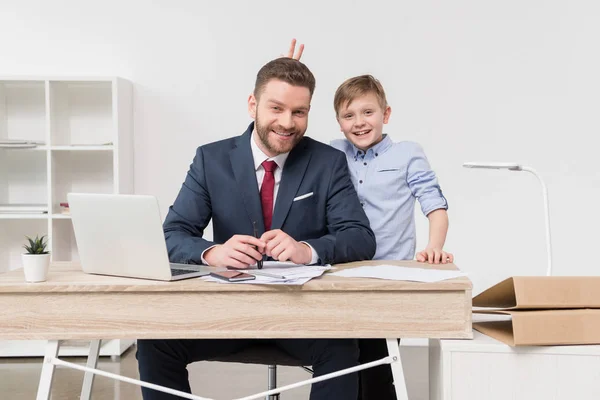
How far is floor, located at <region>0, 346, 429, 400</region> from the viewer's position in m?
3.57

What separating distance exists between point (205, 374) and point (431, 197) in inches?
75.4

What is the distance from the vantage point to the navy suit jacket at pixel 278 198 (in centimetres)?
234

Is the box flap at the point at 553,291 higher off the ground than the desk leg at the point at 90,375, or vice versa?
the box flap at the point at 553,291

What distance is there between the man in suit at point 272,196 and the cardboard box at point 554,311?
582 millimetres

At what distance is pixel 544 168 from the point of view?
4625 millimetres

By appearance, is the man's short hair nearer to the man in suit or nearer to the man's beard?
the man in suit

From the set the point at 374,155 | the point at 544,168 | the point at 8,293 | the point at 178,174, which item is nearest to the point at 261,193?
the point at 374,155

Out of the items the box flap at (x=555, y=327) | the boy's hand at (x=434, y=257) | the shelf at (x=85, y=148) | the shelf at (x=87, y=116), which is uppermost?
the shelf at (x=87, y=116)

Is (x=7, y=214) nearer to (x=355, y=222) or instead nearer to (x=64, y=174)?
(x=64, y=174)

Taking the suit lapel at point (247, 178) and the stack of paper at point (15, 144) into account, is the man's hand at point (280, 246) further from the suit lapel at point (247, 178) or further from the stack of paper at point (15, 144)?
the stack of paper at point (15, 144)

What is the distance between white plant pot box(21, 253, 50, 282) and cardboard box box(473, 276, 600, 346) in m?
1.08

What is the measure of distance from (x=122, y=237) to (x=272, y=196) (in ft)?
2.18

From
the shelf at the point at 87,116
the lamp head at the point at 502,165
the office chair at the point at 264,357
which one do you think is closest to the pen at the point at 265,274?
the office chair at the point at 264,357

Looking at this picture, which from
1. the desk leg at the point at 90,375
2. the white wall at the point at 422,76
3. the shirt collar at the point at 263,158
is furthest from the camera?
the white wall at the point at 422,76
